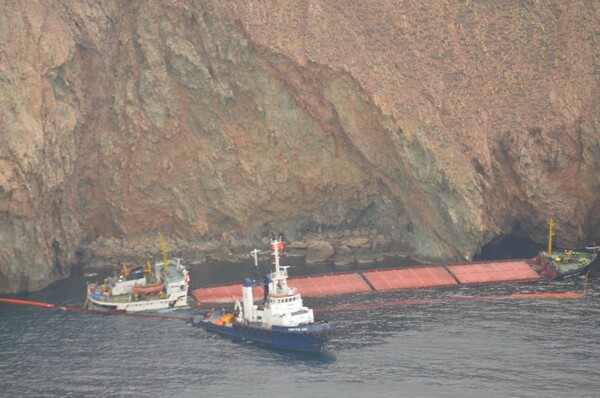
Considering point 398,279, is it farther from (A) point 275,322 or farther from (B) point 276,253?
(A) point 275,322

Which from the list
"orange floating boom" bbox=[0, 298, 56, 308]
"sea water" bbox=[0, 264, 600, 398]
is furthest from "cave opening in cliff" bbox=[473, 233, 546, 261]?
"orange floating boom" bbox=[0, 298, 56, 308]

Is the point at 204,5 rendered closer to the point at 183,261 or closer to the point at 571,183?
the point at 183,261

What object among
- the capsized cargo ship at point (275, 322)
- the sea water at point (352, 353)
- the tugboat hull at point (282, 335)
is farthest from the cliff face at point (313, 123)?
the tugboat hull at point (282, 335)

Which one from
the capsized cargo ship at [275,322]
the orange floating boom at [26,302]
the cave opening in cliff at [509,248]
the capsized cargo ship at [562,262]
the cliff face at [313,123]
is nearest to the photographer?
the capsized cargo ship at [275,322]

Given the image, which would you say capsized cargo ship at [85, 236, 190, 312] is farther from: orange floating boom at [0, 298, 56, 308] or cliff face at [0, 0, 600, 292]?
cliff face at [0, 0, 600, 292]

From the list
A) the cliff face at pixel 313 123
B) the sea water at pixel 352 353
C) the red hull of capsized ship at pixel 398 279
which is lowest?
the sea water at pixel 352 353

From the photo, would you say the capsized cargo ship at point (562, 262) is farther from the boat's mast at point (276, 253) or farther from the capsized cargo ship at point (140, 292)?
the capsized cargo ship at point (140, 292)

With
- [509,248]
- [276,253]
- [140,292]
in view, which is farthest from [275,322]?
[509,248]
